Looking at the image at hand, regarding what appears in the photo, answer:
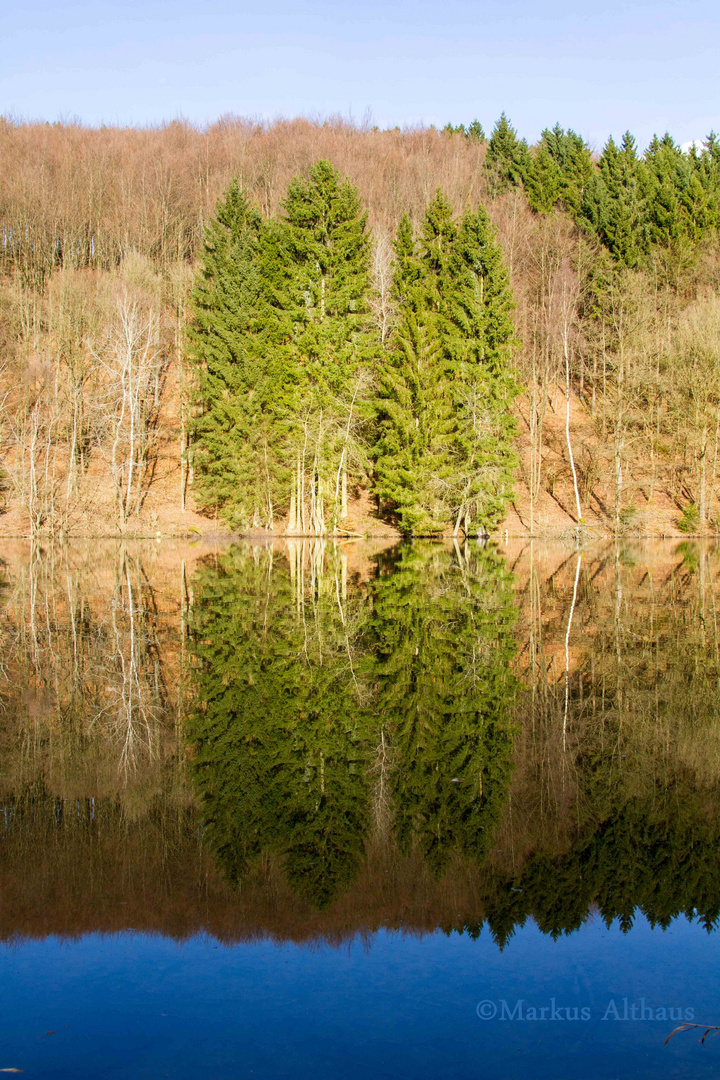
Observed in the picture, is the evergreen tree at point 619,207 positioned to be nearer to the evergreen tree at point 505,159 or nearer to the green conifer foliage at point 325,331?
the evergreen tree at point 505,159

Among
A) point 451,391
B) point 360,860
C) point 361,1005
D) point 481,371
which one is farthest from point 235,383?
point 361,1005

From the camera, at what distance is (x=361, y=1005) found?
11.8ft

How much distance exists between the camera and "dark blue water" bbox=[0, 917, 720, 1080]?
3.21 metres

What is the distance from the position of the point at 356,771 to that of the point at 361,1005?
8.73 feet

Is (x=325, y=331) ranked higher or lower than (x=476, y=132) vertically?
lower

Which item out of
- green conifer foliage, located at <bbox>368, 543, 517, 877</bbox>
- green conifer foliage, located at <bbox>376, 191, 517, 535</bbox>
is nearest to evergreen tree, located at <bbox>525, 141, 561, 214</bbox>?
green conifer foliage, located at <bbox>376, 191, 517, 535</bbox>

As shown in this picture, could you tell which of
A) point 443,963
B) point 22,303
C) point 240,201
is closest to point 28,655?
point 443,963

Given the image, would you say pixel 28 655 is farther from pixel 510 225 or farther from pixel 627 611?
pixel 510 225

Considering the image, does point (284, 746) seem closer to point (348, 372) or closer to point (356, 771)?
point (356, 771)

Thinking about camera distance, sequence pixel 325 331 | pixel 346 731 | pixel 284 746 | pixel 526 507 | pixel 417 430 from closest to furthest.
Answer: pixel 284 746 → pixel 346 731 → pixel 417 430 → pixel 325 331 → pixel 526 507

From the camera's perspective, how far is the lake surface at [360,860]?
3398 mm

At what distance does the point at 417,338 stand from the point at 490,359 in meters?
3.39

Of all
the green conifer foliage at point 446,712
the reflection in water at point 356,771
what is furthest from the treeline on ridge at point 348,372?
the reflection in water at point 356,771

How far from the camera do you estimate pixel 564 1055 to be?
3.26 meters
